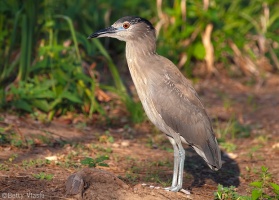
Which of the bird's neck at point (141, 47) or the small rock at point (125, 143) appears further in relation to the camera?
the small rock at point (125, 143)

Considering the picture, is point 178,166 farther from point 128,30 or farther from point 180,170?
point 128,30

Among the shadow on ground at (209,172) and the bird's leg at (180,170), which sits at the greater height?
the bird's leg at (180,170)

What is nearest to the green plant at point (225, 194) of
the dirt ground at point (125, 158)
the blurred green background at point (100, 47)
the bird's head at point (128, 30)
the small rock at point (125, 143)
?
the dirt ground at point (125, 158)

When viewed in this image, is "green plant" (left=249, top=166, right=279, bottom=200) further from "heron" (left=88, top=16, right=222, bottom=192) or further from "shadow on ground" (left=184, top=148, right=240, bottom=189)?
"heron" (left=88, top=16, right=222, bottom=192)

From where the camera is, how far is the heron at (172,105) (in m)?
5.79

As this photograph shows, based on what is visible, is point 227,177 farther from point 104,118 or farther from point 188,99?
point 104,118

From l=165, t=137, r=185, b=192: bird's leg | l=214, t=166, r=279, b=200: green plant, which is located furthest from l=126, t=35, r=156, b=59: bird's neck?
l=214, t=166, r=279, b=200: green plant

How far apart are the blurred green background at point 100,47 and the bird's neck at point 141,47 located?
178 centimetres

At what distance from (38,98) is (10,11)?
128cm

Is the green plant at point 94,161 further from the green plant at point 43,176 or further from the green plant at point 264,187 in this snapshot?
the green plant at point 264,187

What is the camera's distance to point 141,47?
238 inches

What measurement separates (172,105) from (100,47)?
8.98 feet

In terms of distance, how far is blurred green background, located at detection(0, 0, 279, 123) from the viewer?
7898mm

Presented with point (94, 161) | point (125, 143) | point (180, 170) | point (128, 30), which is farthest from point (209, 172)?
point (128, 30)
